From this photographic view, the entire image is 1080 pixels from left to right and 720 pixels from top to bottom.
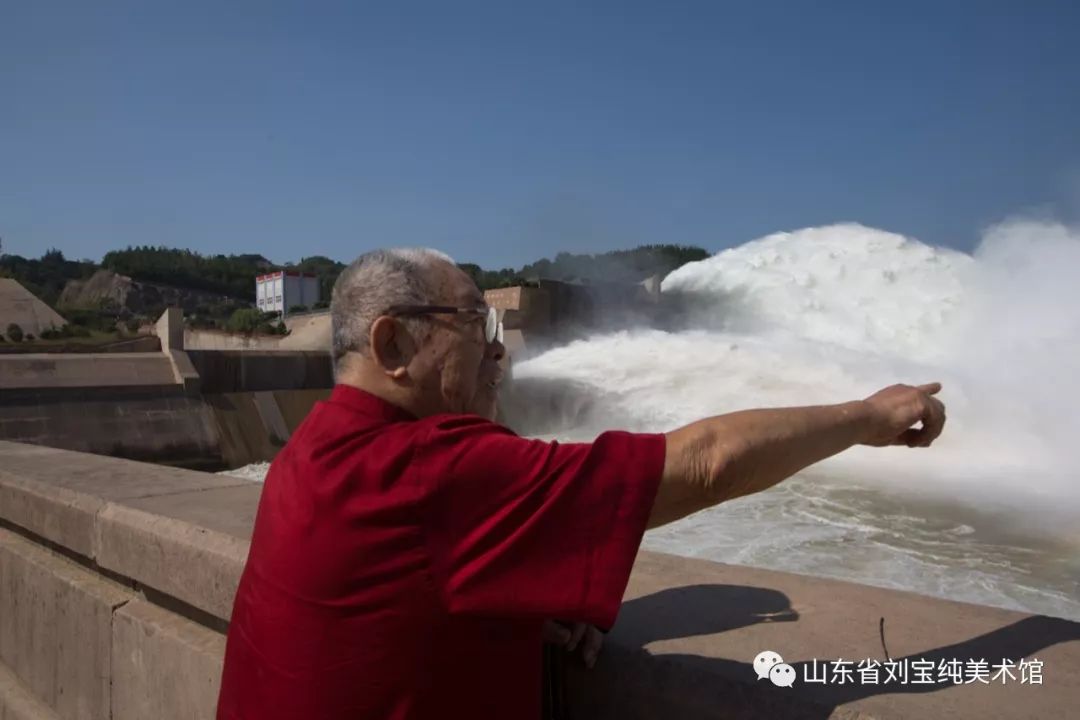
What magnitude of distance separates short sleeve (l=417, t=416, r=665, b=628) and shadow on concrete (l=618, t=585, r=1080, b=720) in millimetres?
312

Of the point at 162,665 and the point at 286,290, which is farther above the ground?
the point at 286,290

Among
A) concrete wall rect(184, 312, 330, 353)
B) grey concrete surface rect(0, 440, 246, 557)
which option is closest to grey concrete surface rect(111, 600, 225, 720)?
grey concrete surface rect(0, 440, 246, 557)

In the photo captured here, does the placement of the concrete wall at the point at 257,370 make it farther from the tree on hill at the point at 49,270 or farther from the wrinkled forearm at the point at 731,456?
A: the tree on hill at the point at 49,270

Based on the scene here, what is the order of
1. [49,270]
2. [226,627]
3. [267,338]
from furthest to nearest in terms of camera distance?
[49,270], [267,338], [226,627]

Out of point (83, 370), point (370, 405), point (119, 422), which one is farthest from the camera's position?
point (83, 370)

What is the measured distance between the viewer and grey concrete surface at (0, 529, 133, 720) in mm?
2711

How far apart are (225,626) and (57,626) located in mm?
1149

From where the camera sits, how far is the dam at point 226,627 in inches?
55.5

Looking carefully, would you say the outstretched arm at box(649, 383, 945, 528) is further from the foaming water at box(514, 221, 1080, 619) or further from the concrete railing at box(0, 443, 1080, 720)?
the foaming water at box(514, 221, 1080, 619)

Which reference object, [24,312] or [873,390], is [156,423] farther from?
[24,312]

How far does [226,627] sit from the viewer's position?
2.26 meters

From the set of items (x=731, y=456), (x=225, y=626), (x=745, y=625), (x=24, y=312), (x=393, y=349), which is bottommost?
(x=225, y=626)

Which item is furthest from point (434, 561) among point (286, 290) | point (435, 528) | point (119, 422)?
point (286, 290)

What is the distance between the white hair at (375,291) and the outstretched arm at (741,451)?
536mm
